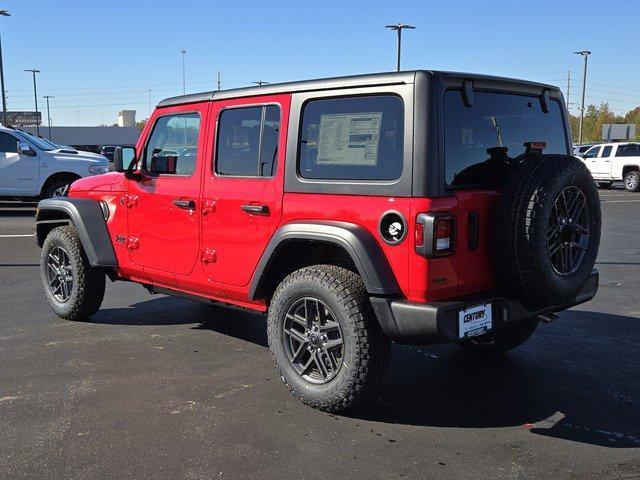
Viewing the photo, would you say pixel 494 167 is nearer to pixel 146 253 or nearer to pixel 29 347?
pixel 146 253

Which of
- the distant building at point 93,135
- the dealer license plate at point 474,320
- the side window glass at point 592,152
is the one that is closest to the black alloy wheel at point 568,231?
the dealer license plate at point 474,320

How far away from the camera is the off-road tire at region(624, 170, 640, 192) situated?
23.7 meters

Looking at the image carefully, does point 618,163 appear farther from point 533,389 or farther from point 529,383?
point 533,389

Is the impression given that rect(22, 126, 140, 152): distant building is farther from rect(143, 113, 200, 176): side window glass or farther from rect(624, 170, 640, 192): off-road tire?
rect(143, 113, 200, 176): side window glass

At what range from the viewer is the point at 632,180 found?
2384cm

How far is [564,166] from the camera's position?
11.6ft

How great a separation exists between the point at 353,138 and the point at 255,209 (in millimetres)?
806

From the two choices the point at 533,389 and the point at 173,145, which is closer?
the point at 533,389

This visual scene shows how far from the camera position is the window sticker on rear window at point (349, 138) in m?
3.60

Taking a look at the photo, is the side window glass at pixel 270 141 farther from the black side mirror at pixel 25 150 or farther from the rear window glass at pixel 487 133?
the black side mirror at pixel 25 150

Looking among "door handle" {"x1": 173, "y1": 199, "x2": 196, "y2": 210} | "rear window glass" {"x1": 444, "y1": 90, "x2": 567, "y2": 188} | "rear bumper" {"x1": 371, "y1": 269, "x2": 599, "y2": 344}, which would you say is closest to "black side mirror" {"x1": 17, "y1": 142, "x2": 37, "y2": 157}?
"door handle" {"x1": 173, "y1": 199, "x2": 196, "y2": 210}

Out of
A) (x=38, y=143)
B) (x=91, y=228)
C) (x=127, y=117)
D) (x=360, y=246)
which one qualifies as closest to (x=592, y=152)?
(x=38, y=143)

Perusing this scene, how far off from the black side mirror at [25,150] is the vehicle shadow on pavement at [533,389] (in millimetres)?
10944

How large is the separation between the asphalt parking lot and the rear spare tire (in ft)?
2.53
